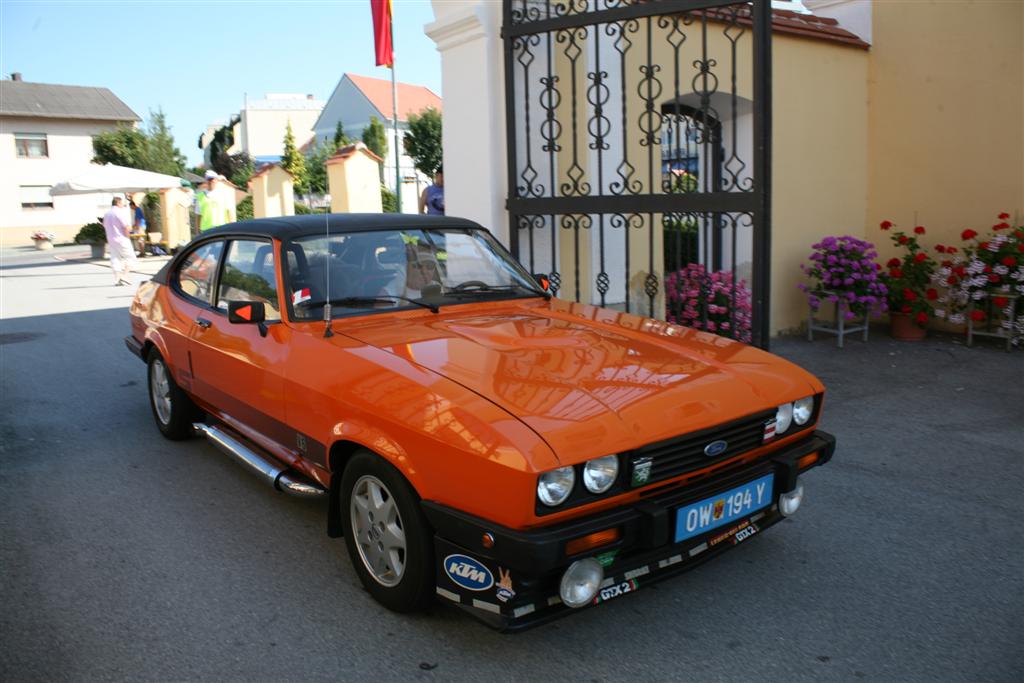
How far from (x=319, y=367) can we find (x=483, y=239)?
156cm

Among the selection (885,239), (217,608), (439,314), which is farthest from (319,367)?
(885,239)

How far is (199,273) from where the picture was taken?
16.6 feet

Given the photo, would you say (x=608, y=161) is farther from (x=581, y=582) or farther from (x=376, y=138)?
(x=376, y=138)

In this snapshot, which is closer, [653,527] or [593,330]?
[653,527]

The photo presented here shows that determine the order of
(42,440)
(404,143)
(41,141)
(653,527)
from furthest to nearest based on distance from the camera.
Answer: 1. (404,143)
2. (41,141)
3. (42,440)
4. (653,527)

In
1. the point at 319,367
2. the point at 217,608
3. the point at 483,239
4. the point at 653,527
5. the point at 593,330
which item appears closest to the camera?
the point at 653,527

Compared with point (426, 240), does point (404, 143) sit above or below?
above

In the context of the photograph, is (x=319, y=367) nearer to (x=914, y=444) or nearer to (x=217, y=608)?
(x=217, y=608)

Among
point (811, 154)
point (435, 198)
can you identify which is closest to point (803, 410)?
point (811, 154)

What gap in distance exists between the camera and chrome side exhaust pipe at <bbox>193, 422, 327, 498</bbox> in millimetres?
3750

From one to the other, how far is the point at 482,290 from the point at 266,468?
1.42 m

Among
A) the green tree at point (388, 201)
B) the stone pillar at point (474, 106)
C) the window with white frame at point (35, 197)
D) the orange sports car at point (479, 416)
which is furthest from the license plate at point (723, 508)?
the window with white frame at point (35, 197)

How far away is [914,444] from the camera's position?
526 cm

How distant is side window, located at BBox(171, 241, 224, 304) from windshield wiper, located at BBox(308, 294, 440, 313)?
4.02 feet
